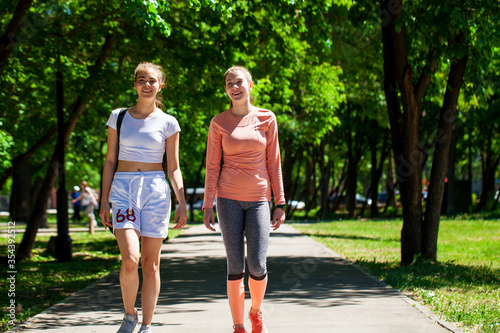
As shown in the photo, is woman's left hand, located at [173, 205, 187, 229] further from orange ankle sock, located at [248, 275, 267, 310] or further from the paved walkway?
the paved walkway

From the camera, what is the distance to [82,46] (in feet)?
44.7

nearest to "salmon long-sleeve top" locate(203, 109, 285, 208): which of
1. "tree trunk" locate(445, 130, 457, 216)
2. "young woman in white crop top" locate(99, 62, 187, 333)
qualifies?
"young woman in white crop top" locate(99, 62, 187, 333)

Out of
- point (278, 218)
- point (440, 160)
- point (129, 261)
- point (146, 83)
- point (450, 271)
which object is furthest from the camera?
point (440, 160)

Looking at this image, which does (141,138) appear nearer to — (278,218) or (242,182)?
(242,182)

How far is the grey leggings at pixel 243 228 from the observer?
4934 millimetres

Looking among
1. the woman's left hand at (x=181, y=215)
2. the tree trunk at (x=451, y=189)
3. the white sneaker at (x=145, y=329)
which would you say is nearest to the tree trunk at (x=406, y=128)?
the woman's left hand at (x=181, y=215)

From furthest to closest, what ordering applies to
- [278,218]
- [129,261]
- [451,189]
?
[451,189] < [278,218] < [129,261]

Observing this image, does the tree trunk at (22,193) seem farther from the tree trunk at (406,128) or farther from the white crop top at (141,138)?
the white crop top at (141,138)

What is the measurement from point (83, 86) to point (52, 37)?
1.24 m

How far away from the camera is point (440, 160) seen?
36.2ft

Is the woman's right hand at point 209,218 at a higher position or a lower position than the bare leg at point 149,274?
higher

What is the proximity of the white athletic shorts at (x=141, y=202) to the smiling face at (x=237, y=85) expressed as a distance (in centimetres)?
82

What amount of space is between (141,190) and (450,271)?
6.47 metres

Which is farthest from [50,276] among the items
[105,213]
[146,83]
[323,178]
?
[323,178]
